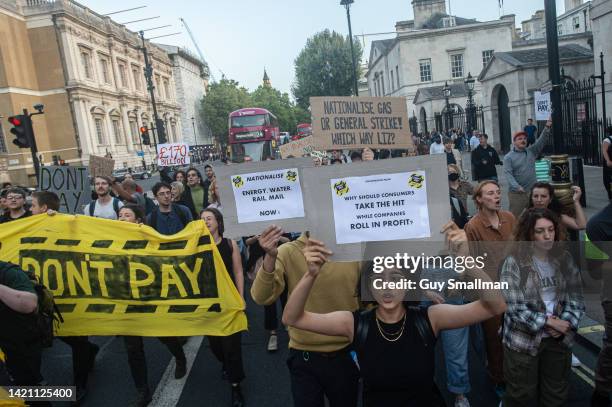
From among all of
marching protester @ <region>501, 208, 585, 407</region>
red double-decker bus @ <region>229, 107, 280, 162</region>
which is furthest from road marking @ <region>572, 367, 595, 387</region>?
red double-decker bus @ <region>229, 107, 280, 162</region>

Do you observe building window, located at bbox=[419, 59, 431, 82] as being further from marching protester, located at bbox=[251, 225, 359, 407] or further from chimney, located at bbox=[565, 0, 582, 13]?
marching protester, located at bbox=[251, 225, 359, 407]

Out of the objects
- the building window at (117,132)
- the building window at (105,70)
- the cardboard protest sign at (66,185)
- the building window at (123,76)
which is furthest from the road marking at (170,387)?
the building window at (123,76)

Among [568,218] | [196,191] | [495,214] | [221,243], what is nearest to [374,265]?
[495,214]

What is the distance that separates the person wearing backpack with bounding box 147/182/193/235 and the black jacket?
20.6 feet

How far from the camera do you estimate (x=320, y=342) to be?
285 centimetres

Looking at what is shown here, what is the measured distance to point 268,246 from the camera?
281 cm

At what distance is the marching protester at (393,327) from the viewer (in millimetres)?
2434

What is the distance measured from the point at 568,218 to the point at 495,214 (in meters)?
1.07

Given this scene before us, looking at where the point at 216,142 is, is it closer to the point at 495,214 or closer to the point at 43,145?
the point at 43,145

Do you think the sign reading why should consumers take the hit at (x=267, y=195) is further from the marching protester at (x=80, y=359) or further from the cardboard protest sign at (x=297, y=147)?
the cardboard protest sign at (x=297, y=147)

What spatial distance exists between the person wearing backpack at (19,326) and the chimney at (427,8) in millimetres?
56745

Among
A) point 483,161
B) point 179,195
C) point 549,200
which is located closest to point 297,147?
point 179,195

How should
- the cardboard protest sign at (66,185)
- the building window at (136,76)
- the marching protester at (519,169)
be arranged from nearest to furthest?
the marching protester at (519,169), the cardboard protest sign at (66,185), the building window at (136,76)

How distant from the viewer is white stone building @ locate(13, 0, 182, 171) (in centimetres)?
4238
